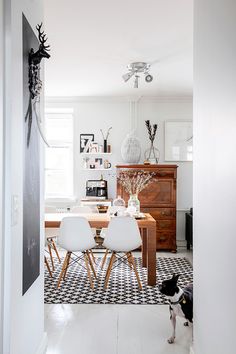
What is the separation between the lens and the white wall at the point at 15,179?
1.66 m

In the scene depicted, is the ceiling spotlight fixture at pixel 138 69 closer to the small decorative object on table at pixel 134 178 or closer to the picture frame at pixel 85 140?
the small decorative object on table at pixel 134 178

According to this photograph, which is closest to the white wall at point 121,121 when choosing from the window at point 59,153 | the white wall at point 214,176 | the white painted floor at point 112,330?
the window at point 59,153

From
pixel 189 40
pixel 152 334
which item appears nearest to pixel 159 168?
pixel 189 40

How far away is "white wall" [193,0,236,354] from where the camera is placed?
5.05 ft

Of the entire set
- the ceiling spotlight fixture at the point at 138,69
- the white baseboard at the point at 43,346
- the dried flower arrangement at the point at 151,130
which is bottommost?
the white baseboard at the point at 43,346

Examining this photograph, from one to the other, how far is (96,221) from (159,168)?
202 cm

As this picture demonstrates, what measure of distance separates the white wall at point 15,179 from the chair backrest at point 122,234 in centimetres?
185

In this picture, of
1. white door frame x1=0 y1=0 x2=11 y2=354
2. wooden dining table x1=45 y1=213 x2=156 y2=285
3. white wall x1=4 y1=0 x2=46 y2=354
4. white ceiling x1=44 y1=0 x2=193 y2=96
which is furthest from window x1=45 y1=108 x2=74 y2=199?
white door frame x1=0 y1=0 x2=11 y2=354

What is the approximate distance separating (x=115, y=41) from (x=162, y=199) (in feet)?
9.52

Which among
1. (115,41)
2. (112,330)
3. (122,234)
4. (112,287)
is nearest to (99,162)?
(122,234)

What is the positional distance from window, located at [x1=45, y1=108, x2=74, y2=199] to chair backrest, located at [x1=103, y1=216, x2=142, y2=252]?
8.57 feet

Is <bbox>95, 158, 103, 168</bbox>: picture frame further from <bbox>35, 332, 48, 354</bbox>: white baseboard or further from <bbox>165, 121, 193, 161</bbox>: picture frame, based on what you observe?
<bbox>35, 332, 48, 354</bbox>: white baseboard

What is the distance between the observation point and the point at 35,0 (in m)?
2.30

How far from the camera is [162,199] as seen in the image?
5855 millimetres
